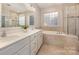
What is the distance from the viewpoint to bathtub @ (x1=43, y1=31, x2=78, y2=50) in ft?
7.20

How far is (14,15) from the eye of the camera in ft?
7.43

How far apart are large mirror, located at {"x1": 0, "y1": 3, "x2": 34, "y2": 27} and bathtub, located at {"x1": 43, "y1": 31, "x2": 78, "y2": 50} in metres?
0.48

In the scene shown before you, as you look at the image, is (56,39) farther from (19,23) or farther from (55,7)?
(19,23)

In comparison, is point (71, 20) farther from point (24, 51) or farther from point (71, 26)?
point (24, 51)

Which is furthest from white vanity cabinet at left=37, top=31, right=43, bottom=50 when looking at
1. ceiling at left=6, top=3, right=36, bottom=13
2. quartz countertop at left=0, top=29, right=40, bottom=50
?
ceiling at left=6, top=3, right=36, bottom=13

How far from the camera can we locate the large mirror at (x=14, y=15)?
2.11m

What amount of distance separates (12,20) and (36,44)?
729 mm

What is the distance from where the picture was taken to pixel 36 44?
254 cm

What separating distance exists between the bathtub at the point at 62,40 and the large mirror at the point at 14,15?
1.56 feet

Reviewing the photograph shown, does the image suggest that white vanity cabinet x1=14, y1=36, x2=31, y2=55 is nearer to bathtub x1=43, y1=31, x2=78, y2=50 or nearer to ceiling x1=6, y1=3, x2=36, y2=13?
bathtub x1=43, y1=31, x2=78, y2=50

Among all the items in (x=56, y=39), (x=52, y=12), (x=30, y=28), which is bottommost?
(x=56, y=39)

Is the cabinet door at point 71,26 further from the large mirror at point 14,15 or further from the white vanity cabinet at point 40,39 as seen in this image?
the large mirror at point 14,15

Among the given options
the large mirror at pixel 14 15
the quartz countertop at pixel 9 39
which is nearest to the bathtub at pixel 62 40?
the quartz countertop at pixel 9 39
